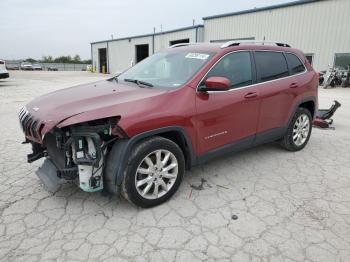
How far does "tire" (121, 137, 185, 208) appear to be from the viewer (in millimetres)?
2996

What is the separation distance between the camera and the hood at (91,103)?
283 cm

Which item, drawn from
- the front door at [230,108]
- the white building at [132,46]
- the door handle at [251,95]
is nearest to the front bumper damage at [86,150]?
the front door at [230,108]

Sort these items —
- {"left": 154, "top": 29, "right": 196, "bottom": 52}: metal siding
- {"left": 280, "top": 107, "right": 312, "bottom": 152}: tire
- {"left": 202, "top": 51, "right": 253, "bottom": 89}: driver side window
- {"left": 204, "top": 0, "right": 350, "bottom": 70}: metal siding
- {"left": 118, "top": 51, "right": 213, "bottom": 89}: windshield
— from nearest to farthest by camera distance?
{"left": 118, "top": 51, "right": 213, "bottom": 89}: windshield → {"left": 202, "top": 51, "right": 253, "bottom": 89}: driver side window → {"left": 280, "top": 107, "right": 312, "bottom": 152}: tire → {"left": 204, "top": 0, "right": 350, "bottom": 70}: metal siding → {"left": 154, "top": 29, "right": 196, "bottom": 52}: metal siding

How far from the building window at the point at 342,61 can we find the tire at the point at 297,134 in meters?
15.0

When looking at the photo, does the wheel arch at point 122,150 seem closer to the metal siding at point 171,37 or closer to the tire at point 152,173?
the tire at point 152,173

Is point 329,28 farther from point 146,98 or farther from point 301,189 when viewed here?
point 146,98

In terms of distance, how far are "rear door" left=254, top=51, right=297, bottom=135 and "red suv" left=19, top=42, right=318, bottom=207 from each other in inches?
0.6

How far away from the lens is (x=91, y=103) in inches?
119

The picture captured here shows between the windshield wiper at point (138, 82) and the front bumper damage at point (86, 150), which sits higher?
the windshield wiper at point (138, 82)

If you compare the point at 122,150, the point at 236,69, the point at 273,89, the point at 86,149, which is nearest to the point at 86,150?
the point at 86,149

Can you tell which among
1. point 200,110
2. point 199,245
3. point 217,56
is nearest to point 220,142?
point 200,110

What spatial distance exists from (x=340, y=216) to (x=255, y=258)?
1271mm

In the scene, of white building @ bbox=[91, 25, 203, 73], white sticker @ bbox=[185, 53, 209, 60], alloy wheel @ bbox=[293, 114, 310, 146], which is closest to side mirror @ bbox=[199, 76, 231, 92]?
white sticker @ bbox=[185, 53, 209, 60]

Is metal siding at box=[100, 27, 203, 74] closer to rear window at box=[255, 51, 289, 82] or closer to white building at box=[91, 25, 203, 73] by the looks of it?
white building at box=[91, 25, 203, 73]
